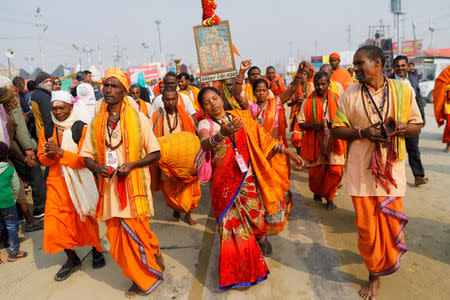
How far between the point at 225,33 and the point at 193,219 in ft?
9.11

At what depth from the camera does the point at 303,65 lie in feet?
14.6

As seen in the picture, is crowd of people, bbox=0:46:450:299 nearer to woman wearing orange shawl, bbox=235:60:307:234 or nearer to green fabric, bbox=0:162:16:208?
green fabric, bbox=0:162:16:208

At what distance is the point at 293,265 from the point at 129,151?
2095 mm

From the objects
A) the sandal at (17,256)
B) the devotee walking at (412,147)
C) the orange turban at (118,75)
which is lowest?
the sandal at (17,256)

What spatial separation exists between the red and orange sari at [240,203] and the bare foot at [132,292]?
2.78ft

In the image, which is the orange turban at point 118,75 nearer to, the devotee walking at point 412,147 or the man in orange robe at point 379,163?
the man in orange robe at point 379,163

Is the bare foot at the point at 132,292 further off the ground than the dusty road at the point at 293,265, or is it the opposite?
the bare foot at the point at 132,292

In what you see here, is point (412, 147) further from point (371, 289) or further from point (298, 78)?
point (371, 289)

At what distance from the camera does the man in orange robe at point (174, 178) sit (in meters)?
4.66

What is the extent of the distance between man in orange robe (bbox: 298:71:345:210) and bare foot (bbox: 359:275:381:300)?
1.93m

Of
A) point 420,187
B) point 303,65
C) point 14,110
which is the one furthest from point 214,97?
Answer: point 420,187

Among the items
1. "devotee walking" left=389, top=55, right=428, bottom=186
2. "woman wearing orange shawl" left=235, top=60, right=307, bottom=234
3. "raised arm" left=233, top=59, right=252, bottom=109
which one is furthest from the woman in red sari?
"devotee walking" left=389, top=55, right=428, bottom=186

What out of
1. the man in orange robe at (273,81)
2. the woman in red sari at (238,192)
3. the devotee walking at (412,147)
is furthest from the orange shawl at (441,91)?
the man in orange robe at (273,81)

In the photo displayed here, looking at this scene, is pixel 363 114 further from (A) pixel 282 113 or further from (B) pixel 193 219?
(B) pixel 193 219
